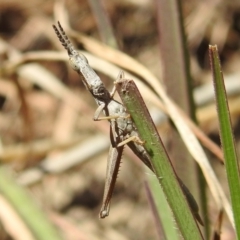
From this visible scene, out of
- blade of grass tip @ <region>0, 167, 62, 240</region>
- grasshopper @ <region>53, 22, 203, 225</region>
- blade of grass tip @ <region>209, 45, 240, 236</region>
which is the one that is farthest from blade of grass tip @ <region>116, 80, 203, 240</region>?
blade of grass tip @ <region>0, 167, 62, 240</region>

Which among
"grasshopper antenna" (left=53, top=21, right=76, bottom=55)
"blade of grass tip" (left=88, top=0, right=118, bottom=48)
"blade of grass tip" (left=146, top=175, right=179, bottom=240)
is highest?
"blade of grass tip" (left=88, top=0, right=118, bottom=48)

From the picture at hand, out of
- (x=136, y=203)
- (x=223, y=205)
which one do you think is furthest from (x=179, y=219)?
(x=136, y=203)

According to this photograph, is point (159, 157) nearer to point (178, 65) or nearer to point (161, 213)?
point (161, 213)

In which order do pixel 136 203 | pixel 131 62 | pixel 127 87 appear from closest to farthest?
1. pixel 127 87
2. pixel 131 62
3. pixel 136 203

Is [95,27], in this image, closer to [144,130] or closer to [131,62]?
[131,62]

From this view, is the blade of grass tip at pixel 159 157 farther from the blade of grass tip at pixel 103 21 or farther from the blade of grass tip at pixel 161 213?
the blade of grass tip at pixel 103 21

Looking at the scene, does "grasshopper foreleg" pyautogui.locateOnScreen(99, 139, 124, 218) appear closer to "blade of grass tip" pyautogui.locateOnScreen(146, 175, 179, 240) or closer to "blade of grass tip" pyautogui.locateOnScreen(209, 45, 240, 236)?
"blade of grass tip" pyautogui.locateOnScreen(146, 175, 179, 240)
